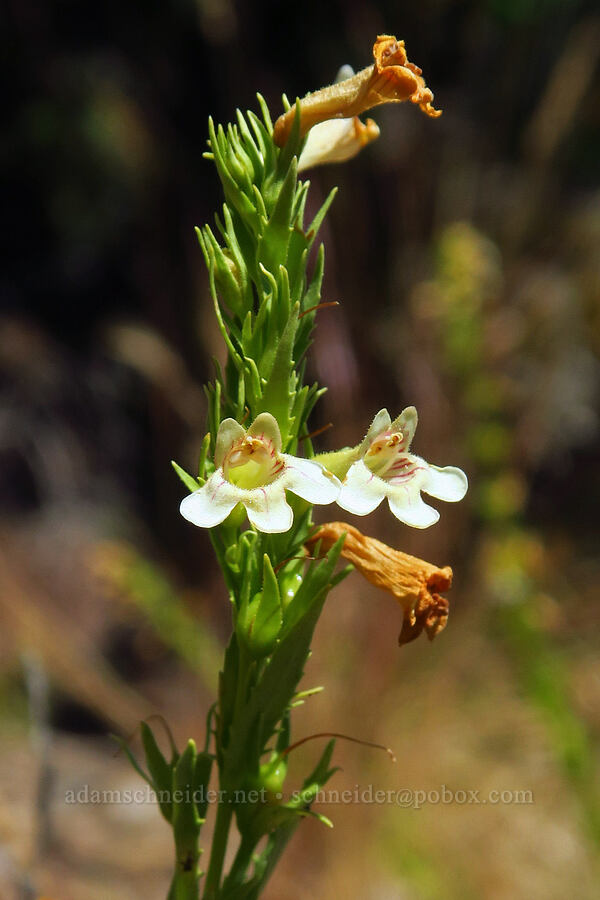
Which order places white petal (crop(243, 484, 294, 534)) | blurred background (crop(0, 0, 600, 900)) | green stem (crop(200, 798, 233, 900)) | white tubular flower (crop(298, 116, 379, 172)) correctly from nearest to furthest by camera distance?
white petal (crop(243, 484, 294, 534)) < green stem (crop(200, 798, 233, 900)) < white tubular flower (crop(298, 116, 379, 172)) < blurred background (crop(0, 0, 600, 900))

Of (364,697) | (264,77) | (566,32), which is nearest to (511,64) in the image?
(566,32)

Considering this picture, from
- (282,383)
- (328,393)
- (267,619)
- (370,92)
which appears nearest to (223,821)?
(267,619)

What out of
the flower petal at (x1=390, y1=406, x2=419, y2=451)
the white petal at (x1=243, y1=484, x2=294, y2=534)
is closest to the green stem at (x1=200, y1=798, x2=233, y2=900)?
the white petal at (x1=243, y1=484, x2=294, y2=534)

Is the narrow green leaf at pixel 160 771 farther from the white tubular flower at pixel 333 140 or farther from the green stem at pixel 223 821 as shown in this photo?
the white tubular flower at pixel 333 140

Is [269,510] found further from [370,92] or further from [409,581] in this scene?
[370,92]

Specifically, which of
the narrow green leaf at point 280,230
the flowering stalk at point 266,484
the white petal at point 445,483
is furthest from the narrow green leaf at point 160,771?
the narrow green leaf at point 280,230

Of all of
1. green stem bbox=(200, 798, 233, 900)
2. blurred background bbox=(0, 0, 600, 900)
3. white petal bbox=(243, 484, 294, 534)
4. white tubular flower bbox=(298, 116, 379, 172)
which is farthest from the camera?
blurred background bbox=(0, 0, 600, 900)

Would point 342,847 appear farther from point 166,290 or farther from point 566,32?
point 566,32

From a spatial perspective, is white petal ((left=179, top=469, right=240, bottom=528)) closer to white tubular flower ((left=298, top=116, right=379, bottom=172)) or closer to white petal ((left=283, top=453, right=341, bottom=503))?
white petal ((left=283, top=453, right=341, bottom=503))
